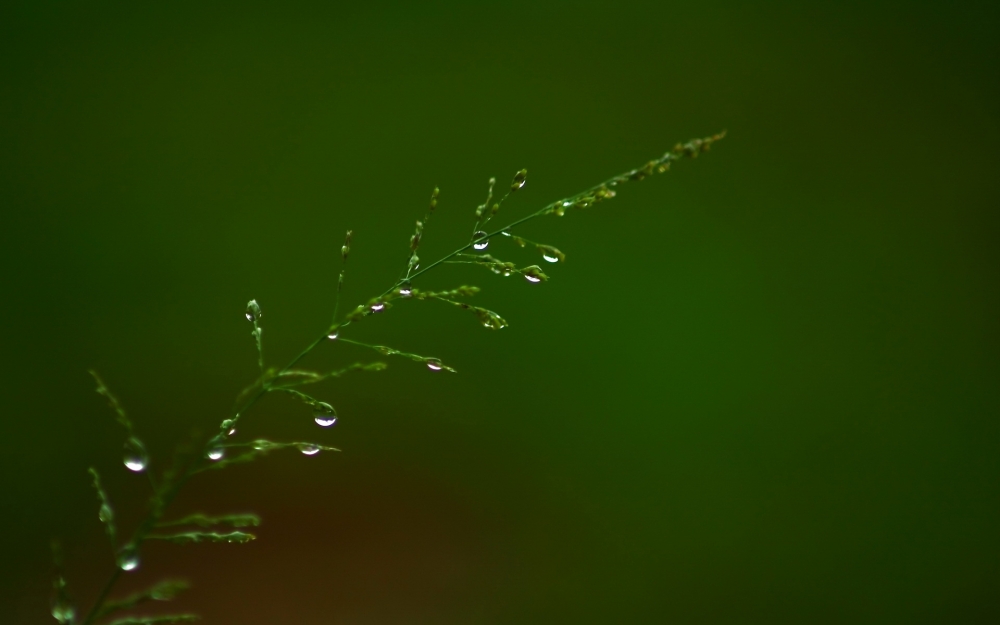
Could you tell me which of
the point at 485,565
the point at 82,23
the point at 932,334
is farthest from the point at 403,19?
the point at 932,334

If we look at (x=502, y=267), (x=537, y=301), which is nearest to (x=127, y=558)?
(x=502, y=267)

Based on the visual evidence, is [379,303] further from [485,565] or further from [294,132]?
[294,132]

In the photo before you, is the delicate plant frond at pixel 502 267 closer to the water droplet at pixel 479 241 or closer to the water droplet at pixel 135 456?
the water droplet at pixel 479 241

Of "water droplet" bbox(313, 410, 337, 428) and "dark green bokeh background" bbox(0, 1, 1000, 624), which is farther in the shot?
"dark green bokeh background" bbox(0, 1, 1000, 624)

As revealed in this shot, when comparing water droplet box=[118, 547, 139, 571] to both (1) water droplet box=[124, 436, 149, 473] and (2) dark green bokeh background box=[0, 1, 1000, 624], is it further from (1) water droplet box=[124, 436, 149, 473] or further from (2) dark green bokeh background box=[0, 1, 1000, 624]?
(2) dark green bokeh background box=[0, 1, 1000, 624]

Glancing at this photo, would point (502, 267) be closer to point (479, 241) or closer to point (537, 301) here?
point (479, 241)

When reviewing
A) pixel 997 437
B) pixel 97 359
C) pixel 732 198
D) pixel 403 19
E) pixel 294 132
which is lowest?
pixel 997 437

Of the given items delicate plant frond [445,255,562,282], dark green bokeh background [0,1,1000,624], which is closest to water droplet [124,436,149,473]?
delicate plant frond [445,255,562,282]

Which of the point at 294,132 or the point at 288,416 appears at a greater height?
the point at 294,132

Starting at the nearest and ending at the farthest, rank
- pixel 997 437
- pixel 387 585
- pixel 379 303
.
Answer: pixel 379 303 < pixel 387 585 < pixel 997 437
